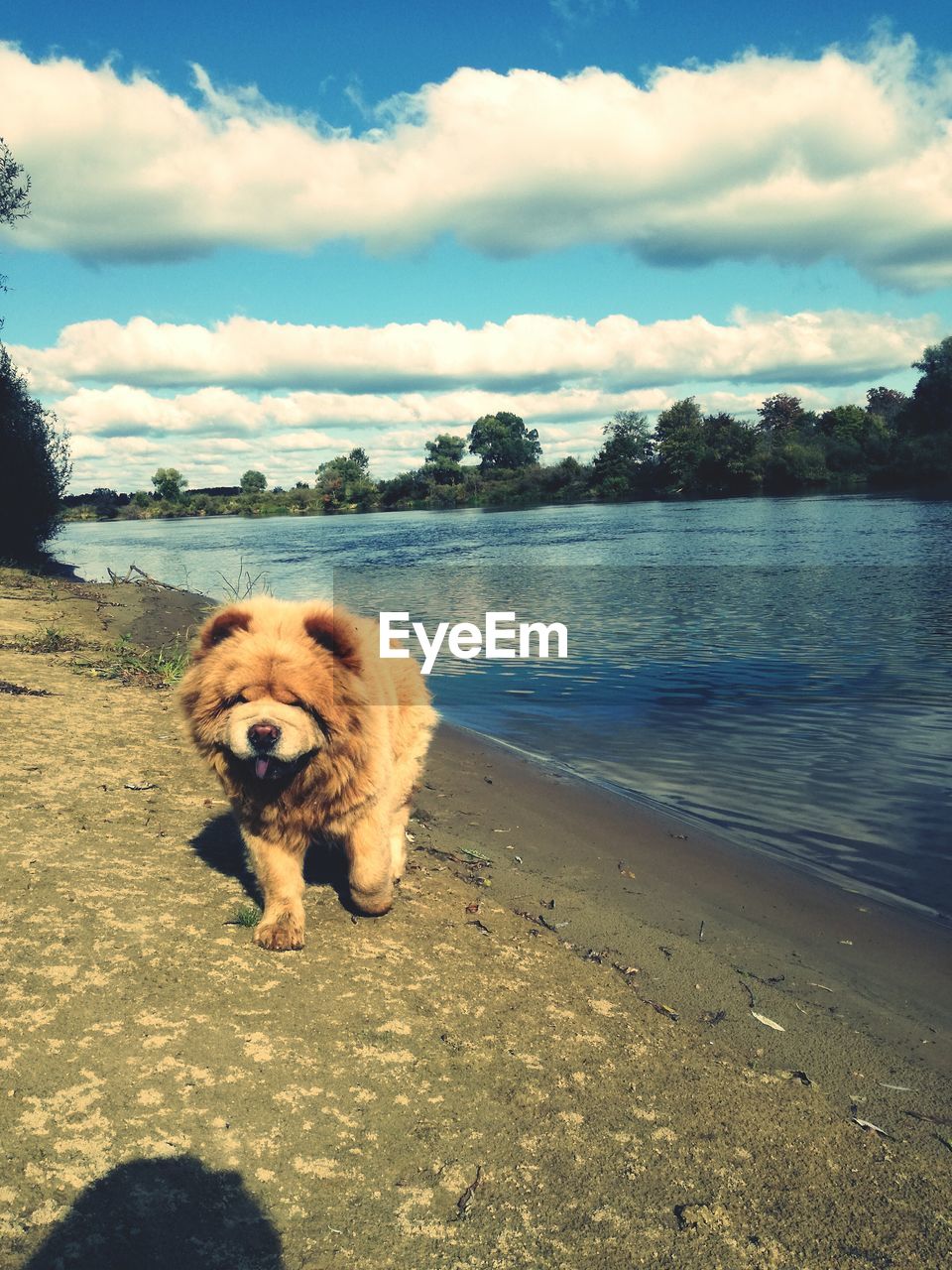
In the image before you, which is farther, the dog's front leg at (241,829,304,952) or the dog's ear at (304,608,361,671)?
the dog's ear at (304,608,361,671)

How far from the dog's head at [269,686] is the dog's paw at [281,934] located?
70 centimetres

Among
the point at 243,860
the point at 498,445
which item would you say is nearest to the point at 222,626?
the point at 243,860

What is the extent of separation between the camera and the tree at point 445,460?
120750 mm

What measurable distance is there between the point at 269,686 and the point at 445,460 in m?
123

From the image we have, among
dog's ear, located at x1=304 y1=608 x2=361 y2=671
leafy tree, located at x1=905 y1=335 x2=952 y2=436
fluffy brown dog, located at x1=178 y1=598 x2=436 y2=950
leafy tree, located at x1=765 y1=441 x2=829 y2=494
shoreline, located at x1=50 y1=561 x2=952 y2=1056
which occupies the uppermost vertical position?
leafy tree, located at x1=905 y1=335 x2=952 y2=436

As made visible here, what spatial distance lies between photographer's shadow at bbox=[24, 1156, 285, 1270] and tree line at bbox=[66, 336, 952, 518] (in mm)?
74744

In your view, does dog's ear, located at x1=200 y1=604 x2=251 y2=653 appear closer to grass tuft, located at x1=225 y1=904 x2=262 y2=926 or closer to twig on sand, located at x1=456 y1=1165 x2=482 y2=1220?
grass tuft, located at x1=225 y1=904 x2=262 y2=926

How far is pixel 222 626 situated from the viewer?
4410 millimetres

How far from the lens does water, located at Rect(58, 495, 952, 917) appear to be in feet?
23.1

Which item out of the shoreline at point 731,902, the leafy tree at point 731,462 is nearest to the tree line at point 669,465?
the leafy tree at point 731,462

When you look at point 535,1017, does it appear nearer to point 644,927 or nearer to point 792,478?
point 644,927

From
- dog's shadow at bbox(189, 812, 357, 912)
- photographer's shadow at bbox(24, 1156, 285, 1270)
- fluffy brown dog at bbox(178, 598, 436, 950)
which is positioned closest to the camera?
photographer's shadow at bbox(24, 1156, 285, 1270)

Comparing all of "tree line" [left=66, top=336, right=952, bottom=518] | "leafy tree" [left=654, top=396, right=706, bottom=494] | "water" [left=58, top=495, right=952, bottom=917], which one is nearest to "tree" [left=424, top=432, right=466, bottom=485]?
"tree line" [left=66, top=336, right=952, bottom=518]

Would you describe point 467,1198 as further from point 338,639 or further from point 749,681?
→ point 749,681
